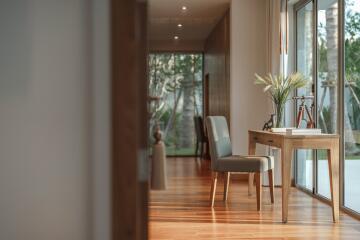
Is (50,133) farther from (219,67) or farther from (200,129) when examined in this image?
(200,129)

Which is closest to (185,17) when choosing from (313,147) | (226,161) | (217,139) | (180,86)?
(180,86)

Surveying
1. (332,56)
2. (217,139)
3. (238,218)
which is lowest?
(238,218)

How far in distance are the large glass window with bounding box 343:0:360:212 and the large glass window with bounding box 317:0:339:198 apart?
11.0 inches

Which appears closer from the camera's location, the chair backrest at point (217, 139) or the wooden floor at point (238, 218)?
the wooden floor at point (238, 218)

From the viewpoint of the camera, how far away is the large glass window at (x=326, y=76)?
4.84 m

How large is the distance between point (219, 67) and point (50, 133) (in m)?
6.39

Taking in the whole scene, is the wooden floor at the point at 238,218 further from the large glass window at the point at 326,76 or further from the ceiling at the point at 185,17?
the ceiling at the point at 185,17

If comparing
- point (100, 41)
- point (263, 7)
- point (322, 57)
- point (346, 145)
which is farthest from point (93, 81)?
point (263, 7)

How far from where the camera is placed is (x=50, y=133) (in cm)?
198

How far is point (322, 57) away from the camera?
17.1ft

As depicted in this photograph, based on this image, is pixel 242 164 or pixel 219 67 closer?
pixel 242 164

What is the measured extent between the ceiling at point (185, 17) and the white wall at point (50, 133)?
12.9 feet

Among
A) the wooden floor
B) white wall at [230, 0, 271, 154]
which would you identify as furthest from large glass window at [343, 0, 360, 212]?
white wall at [230, 0, 271, 154]

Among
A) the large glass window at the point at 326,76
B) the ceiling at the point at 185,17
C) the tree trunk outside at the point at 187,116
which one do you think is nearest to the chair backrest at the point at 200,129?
the tree trunk outside at the point at 187,116
